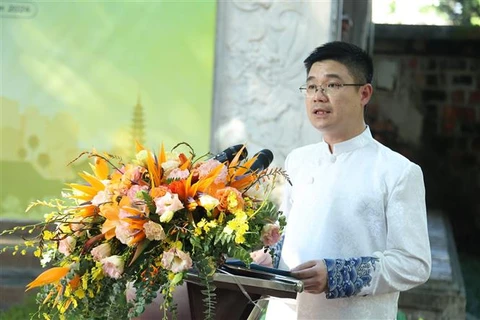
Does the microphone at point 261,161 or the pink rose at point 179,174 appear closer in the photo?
the pink rose at point 179,174

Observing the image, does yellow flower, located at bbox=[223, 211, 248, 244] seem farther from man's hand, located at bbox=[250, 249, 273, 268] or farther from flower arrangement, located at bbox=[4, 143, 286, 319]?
man's hand, located at bbox=[250, 249, 273, 268]

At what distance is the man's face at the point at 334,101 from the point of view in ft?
8.82

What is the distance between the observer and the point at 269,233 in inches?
86.9

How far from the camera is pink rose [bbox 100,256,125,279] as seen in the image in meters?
2.07

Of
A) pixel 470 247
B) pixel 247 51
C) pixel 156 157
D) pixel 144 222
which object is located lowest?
pixel 470 247

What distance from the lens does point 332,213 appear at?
269 cm

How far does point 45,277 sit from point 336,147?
1.09 meters

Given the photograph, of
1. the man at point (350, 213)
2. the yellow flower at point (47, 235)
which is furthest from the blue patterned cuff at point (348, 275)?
the yellow flower at point (47, 235)

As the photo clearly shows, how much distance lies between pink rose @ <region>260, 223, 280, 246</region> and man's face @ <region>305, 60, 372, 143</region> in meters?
0.61

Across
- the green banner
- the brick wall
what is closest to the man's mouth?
the green banner

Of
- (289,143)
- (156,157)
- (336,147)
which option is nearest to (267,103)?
(289,143)

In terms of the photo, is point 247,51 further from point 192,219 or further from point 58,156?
point 192,219

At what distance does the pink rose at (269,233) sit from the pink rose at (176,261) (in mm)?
245

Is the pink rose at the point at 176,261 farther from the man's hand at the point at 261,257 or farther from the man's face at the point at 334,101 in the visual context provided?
the man's face at the point at 334,101
